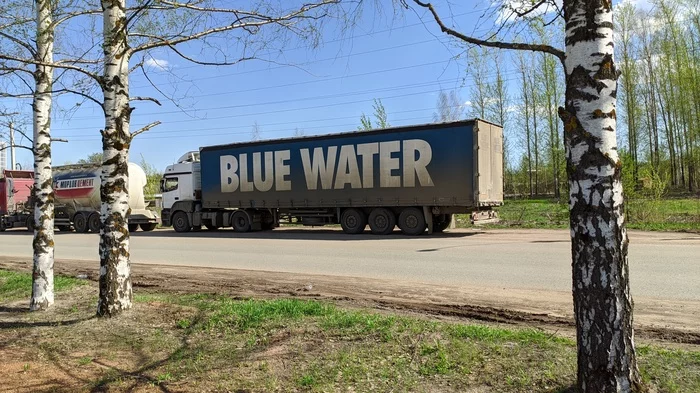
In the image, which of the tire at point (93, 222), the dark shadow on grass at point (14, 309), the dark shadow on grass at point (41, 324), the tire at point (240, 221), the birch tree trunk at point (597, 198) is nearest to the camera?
the birch tree trunk at point (597, 198)

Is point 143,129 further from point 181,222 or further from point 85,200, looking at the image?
point 85,200

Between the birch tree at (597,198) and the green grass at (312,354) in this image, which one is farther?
the green grass at (312,354)

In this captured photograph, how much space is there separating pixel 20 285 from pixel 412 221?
12509 millimetres

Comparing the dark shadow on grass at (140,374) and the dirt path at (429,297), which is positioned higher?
the dirt path at (429,297)

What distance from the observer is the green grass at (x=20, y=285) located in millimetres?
9016

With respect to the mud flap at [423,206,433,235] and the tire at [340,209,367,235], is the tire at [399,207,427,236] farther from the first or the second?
the tire at [340,209,367,235]

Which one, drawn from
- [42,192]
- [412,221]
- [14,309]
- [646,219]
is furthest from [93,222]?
[646,219]

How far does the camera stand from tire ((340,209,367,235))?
66.6ft

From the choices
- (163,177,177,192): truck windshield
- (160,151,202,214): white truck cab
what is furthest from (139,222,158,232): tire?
(163,177,177,192): truck windshield

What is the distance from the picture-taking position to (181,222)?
1009 inches

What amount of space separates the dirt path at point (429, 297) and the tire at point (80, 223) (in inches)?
705

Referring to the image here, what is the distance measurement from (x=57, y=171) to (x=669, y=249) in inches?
1199

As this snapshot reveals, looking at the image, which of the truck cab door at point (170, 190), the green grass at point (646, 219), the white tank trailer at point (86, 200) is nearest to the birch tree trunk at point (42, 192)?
the green grass at point (646, 219)

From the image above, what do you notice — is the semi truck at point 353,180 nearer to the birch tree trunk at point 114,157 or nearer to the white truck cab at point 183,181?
the white truck cab at point 183,181
